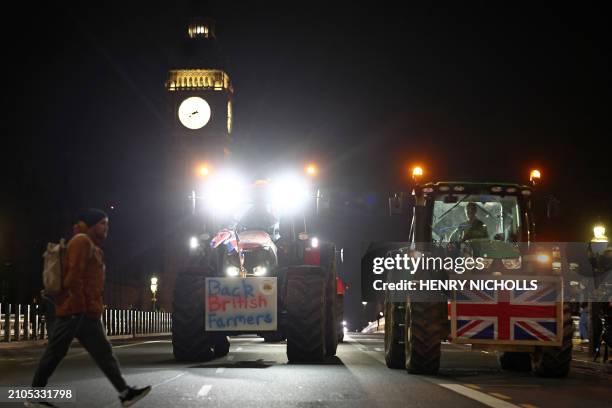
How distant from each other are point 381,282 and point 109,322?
2558 cm

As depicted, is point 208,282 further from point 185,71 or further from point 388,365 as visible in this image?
point 185,71

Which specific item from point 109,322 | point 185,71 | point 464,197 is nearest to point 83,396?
point 464,197

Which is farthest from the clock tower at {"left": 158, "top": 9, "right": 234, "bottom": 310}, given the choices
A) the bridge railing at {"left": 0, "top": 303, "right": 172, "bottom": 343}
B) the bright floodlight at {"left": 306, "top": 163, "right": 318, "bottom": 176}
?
the bright floodlight at {"left": 306, "top": 163, "right": 318, "bottom": 176}

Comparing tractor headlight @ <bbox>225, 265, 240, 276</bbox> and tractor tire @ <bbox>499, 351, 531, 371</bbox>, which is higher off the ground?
tractor headlight @ <bbox>225, 265, 240, 276</bbox>

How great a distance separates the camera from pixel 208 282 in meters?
20.8

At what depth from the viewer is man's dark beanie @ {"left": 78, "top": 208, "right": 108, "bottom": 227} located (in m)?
10.9

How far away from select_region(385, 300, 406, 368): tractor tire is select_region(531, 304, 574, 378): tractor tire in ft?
8.63

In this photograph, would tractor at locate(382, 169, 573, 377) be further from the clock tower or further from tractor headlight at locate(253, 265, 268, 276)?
the clock tower

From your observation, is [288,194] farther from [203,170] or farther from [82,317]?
[82,317]

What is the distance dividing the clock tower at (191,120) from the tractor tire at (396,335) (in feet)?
315

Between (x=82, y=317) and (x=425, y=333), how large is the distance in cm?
835

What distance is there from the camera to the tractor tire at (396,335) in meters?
19.8

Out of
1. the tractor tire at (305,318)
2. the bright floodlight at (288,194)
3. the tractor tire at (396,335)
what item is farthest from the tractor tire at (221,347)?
the tractor tire at (396,335)

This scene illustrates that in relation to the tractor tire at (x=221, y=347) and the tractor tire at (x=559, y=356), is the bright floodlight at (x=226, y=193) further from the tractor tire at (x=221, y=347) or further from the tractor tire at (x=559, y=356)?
the tractor tire at (x=559, y=356)
